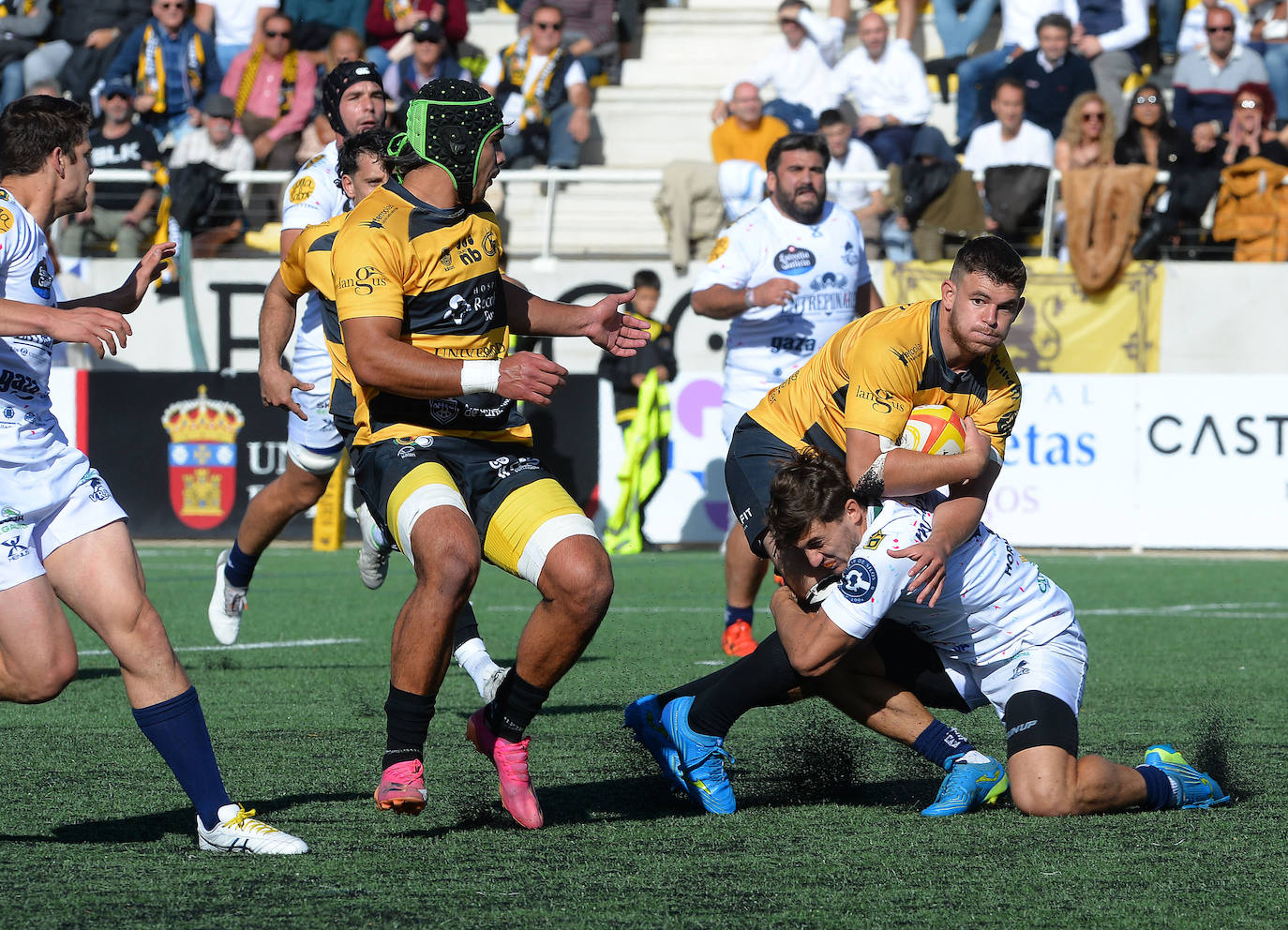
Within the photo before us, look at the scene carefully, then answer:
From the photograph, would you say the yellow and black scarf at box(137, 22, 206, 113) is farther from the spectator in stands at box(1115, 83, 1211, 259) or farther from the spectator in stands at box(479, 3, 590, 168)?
the spectator in stands at box(1115, 83, 1211, 259)

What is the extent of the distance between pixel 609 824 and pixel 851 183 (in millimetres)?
12483

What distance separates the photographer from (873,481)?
492 cm

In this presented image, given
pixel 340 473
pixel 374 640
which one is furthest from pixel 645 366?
pixel 374 640

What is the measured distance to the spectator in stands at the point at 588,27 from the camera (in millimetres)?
19109

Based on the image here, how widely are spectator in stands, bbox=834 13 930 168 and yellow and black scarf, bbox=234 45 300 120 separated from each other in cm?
575

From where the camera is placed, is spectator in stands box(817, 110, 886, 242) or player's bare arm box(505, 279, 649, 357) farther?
spectator in stands box(817, 110, 886, 242)

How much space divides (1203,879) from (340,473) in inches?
465

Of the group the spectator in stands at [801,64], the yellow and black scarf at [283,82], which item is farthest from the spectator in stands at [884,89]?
the yellow and black scarf at [283,82]

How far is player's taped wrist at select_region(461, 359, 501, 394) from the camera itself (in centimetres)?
456

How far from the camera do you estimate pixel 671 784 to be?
524cm

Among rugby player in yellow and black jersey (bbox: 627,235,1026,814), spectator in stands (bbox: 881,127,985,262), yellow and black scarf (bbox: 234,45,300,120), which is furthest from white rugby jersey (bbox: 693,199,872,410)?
yellow and black scarf (bbox: 234,45,300,120)

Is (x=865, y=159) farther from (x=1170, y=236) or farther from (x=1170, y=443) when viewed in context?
(x=1170, y=443)

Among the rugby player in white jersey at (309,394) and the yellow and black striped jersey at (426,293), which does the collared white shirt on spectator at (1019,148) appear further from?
the yellow and black striped jersey at (426,293)

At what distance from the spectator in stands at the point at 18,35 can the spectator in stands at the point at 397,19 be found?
4.06m
